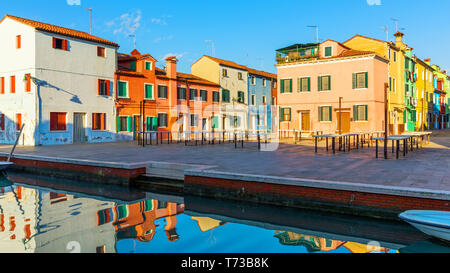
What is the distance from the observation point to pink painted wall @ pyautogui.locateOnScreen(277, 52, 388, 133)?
24609 millimetres

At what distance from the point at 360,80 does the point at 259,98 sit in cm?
1638

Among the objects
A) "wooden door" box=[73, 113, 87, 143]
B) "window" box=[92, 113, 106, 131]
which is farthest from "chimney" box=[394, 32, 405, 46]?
"wooden door" box=[73, 113, 87, 143]

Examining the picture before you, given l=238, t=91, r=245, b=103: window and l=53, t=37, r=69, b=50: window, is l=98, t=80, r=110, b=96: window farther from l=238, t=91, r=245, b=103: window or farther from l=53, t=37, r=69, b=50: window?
l=238, t=91, r=245, b=103: window

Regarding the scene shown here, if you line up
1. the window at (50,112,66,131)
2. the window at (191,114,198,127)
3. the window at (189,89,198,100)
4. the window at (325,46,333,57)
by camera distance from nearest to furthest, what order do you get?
the window at (50,112,66,131) < the window at (325,46,333,57) < the window at (189,89,198,100) < the window at (191,114,198,127)

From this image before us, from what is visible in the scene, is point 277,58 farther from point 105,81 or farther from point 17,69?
point 17,69

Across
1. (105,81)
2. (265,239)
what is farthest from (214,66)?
(265,239)

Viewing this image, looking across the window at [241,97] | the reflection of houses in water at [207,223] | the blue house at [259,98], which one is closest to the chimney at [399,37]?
the blue house at [259,98]

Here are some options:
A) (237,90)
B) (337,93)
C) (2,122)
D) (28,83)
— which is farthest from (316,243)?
(237,90)

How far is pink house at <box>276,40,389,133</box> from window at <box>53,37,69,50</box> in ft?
51.3

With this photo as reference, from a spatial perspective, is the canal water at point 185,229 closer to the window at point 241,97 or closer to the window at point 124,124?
the window at point 124,124

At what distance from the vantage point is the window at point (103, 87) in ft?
80.6

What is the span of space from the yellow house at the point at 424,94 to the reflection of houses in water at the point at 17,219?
3686 cm

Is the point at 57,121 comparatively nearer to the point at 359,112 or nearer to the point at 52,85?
the point at 52,85
